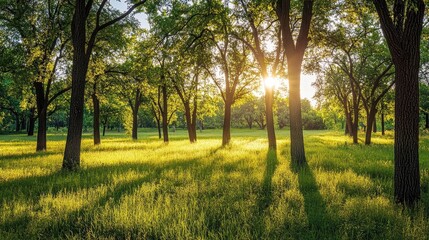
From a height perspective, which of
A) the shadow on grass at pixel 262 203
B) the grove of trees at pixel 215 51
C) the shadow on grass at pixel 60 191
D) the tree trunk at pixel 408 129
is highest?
the grove of trees at pixel 215 51

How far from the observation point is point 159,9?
1278cm

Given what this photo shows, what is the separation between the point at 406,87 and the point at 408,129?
2.82 feet

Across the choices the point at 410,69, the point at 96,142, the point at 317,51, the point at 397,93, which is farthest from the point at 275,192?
the point at 96,142

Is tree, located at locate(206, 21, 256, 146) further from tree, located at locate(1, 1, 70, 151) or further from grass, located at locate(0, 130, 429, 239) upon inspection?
grass, located at locate(0, 130, 429, 239)

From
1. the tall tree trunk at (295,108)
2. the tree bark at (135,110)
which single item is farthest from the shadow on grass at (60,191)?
the tree bark at (135,110)

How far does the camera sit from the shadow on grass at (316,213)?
418 centimetres

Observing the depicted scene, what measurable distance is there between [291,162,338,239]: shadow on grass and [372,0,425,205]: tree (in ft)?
5.46

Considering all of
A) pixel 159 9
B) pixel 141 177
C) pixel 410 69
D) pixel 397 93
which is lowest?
pixel 141 177

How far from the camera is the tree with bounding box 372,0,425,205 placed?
5.41 m

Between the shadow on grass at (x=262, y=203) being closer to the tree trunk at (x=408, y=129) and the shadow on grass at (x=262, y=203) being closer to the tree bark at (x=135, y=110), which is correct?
the tree trunk at (x=408, y=129)

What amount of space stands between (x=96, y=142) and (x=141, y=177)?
1919 centimetres

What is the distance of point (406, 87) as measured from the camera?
550cm

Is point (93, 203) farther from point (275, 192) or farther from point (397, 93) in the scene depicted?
point (397, 93)

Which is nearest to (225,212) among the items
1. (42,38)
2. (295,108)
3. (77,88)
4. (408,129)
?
(408,129)
